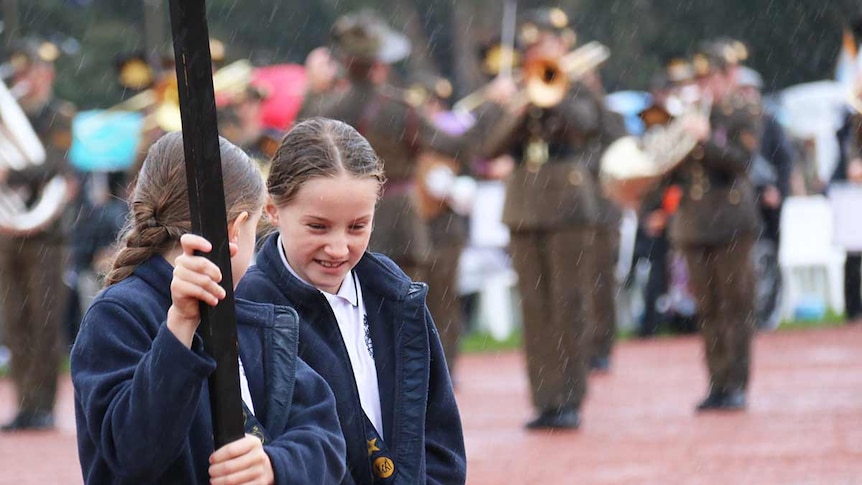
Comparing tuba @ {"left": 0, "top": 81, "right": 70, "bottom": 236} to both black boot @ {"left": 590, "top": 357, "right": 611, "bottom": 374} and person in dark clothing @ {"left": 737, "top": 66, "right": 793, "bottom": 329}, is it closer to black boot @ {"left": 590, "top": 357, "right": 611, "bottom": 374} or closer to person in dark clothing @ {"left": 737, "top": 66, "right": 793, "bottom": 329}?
black boot @ {"left": 590, "top": 357, "right": 611, "bottom": 374}

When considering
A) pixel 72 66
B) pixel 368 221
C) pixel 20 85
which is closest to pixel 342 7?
pixel 72 66

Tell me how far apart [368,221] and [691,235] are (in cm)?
671

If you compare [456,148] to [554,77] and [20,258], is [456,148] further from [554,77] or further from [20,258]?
[20,258]

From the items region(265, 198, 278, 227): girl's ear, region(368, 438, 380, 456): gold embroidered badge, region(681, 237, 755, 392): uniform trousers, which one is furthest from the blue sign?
region(368, 438, 380, 456): gold embroidered badge

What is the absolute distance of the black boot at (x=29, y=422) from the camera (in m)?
10.0

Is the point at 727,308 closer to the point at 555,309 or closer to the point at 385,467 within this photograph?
the point at 555,309

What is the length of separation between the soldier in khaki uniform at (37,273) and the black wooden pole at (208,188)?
7776 mm

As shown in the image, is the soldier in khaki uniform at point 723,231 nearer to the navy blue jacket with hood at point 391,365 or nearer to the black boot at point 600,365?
the black boot at point 600,365

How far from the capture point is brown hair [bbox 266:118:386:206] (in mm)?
3391

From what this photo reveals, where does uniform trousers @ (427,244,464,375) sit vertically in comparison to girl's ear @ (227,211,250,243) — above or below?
above

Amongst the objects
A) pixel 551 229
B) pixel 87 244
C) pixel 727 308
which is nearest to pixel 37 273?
pixel 551 229

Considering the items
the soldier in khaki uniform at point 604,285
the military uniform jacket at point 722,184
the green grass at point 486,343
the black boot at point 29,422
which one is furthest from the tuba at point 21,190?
the green grass at point 486,343

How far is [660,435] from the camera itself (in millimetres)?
8508

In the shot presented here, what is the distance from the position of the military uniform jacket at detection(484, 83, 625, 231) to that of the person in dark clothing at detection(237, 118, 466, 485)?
5.80 m
